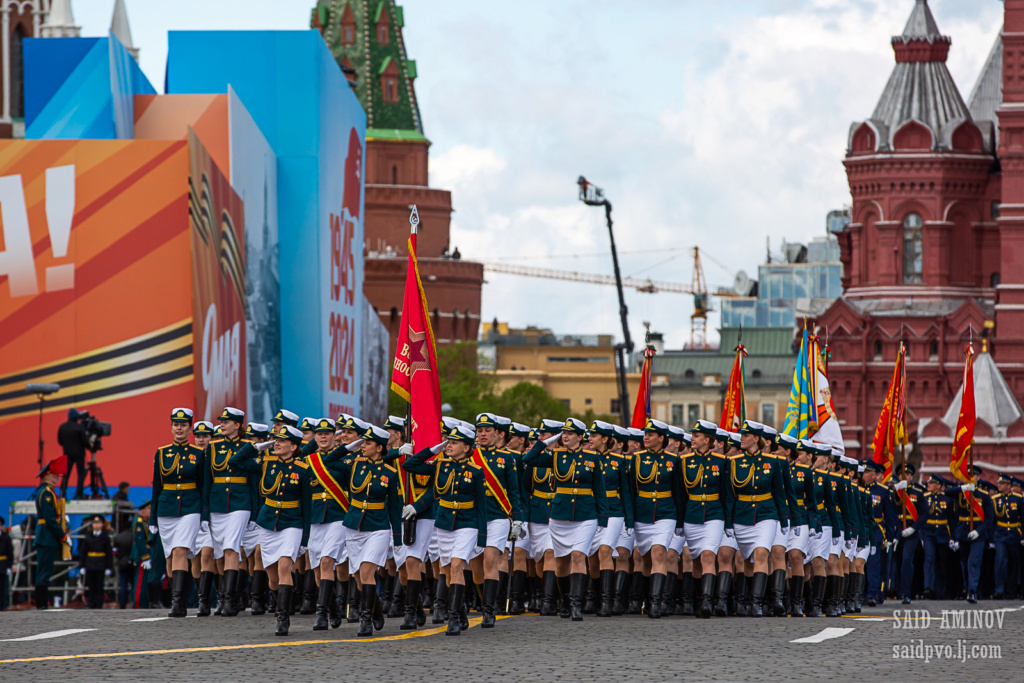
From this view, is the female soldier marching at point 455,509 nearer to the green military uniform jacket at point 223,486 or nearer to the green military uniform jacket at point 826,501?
the green military uniform jacket at point 223,486

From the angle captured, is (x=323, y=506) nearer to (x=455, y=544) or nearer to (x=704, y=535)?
(x=455, y=544)

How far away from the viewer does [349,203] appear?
179 feet

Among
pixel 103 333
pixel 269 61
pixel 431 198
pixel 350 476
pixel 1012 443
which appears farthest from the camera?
pixel 431 198

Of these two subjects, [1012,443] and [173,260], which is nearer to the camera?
[173,260]

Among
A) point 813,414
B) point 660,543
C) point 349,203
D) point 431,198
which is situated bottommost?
point 660,543

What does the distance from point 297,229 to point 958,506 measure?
2571cm

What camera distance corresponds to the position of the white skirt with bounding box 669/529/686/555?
18734 mm

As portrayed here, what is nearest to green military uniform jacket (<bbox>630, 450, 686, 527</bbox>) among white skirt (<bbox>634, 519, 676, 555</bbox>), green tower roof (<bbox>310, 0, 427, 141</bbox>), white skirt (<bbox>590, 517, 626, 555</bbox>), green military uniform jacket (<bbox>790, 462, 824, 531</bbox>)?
white skirt (<bbox>634, 519, 676, 555</bbox>)

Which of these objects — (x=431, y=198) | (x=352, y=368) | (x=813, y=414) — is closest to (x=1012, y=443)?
(x=352, y=368)

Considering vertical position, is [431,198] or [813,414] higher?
[431,198]

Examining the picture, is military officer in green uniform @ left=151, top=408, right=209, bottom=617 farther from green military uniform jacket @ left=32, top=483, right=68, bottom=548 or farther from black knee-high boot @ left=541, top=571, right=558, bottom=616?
green military uniform jacket @ left=32, top=483, right=68, bottom=548

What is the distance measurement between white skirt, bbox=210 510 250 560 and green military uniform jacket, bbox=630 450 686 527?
158 inches

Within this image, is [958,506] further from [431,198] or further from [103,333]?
[431,198]

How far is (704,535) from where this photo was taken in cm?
1861
